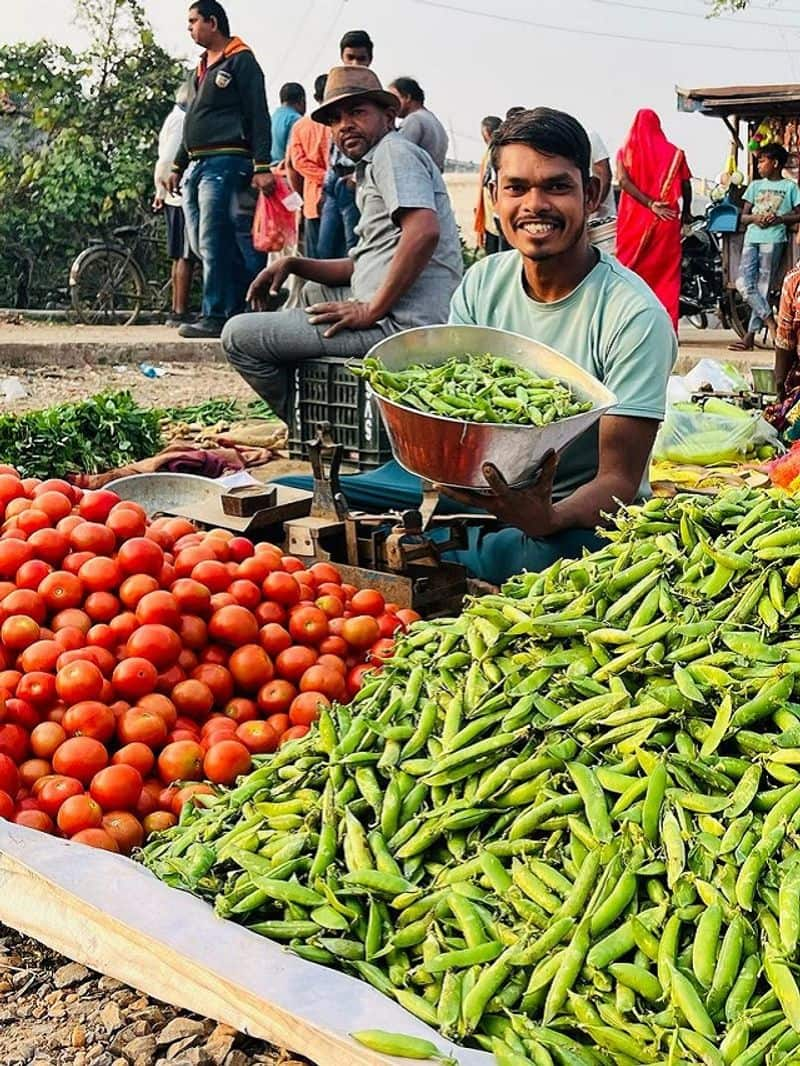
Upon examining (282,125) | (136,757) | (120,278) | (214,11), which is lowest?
(136,757)

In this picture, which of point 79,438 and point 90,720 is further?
point 79,438

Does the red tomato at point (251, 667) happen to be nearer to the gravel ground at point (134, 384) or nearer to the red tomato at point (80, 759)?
the red tomato at point (80, 759)

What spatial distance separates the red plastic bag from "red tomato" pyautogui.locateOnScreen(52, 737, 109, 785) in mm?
7154

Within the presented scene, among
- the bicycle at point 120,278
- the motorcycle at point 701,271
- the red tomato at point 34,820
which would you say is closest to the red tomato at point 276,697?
the red tomato at point 34,820

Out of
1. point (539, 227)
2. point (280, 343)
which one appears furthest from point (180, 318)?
point (539, 227)

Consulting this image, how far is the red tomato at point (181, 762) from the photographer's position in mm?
2662

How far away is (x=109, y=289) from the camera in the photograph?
1239cm

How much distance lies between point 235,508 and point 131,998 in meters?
1.78

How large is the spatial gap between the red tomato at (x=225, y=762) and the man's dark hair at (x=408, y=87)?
693 centimetres

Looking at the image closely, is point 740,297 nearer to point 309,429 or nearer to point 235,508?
point 309,429

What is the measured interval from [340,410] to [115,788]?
3.15 metres

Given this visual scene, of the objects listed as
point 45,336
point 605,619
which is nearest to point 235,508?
point 605,619

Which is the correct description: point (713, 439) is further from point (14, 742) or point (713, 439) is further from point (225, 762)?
point (14, 742)

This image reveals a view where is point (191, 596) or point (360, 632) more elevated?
point (191, 596)
